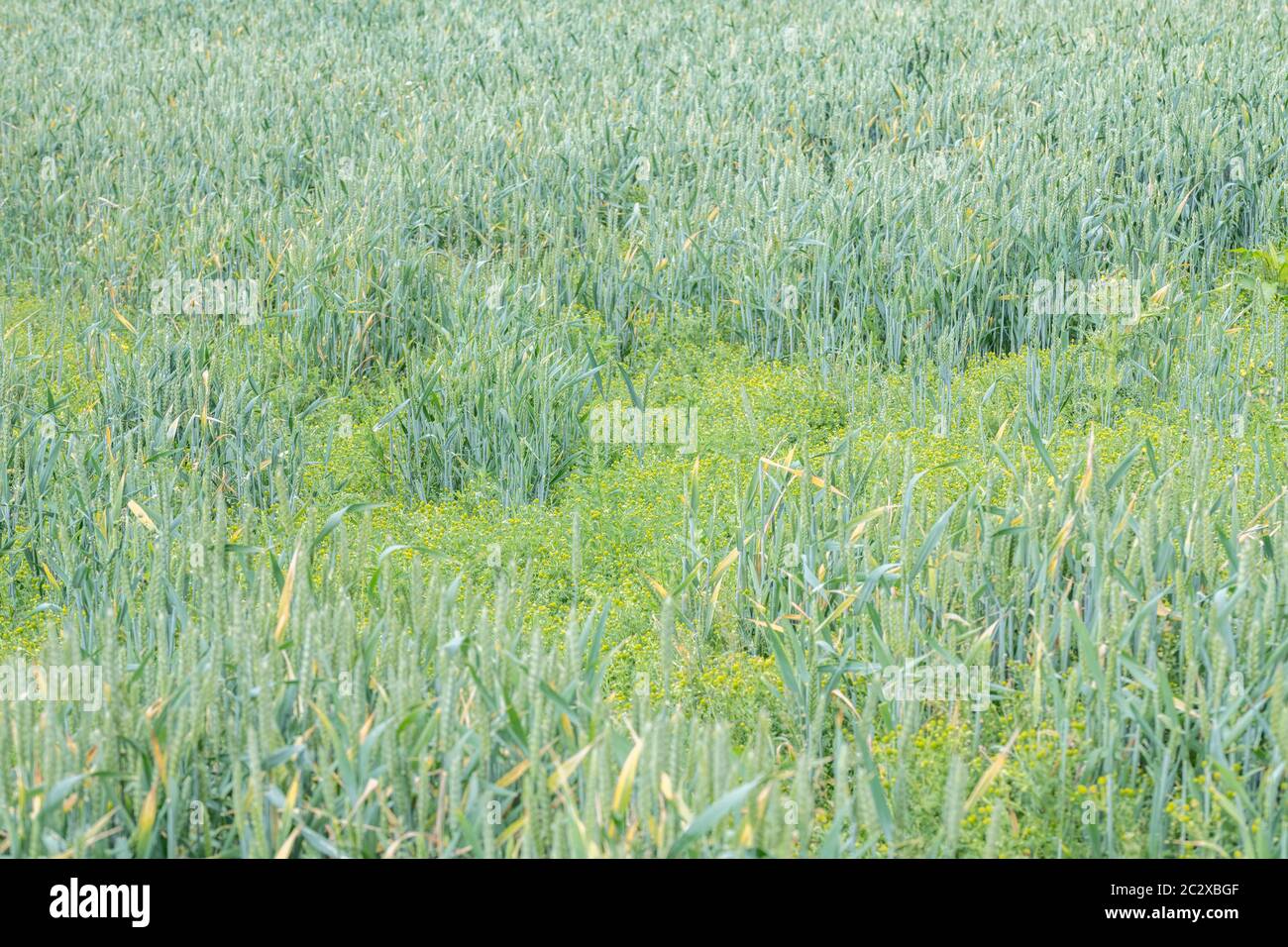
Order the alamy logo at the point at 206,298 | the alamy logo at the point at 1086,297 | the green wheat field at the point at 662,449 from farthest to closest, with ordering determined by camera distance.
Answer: the alamy logo at the point at 206,298 < the alamy logo at the point at 1086,297 < the green wheat field at the point at 662,449

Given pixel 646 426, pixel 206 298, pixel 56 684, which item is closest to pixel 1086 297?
pixel 646 426

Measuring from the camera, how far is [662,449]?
15.8 feet

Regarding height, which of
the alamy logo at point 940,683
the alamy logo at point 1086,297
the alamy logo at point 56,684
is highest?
the alamy logo at point 1086,297

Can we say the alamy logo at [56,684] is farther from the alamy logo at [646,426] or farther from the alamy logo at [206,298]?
the alamy logo at [206,298]

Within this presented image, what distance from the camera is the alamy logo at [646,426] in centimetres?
479

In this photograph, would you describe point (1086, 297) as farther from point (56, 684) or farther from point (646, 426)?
point (56, 684)

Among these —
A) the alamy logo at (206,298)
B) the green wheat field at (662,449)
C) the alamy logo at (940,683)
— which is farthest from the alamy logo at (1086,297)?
the alamy logo at (206,298)

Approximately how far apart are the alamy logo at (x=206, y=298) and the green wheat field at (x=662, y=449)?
36mm

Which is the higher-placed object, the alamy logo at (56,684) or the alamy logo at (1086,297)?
the alamy logo at (1086,297)

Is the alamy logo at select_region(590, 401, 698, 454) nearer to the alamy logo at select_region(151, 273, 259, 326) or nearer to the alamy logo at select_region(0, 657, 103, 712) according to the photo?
the alamy logo at select_region(151, 273, 259, 326)

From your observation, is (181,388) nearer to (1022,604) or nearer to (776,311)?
(776,311)
